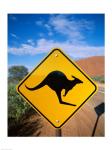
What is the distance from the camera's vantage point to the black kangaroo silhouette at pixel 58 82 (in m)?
2.31

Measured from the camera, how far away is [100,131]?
13.4 ft

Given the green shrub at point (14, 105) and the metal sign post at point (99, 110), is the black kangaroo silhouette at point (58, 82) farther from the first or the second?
the metal sign post at point (99, 110)

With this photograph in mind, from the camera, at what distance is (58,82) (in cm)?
239

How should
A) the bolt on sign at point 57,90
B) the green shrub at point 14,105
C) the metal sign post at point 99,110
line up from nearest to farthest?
the bolt on sign at point 57,90 < the green shrub at point 14,105 < the metal sign post at point 99,110

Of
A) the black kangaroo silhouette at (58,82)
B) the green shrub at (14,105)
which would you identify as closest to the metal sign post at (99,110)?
the green shrub at (14,105)

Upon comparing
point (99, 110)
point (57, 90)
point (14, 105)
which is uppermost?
point (57, 90)

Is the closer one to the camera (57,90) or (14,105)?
(57,90)

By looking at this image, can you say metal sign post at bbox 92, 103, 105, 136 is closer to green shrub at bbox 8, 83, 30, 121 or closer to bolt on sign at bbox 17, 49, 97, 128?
green shrub at bbox 8, 83, 30, 121

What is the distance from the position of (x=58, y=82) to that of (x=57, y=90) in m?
0.09

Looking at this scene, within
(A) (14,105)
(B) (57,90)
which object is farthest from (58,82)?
(A) (14,105)

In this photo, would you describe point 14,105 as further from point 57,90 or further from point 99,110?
point 57,90
